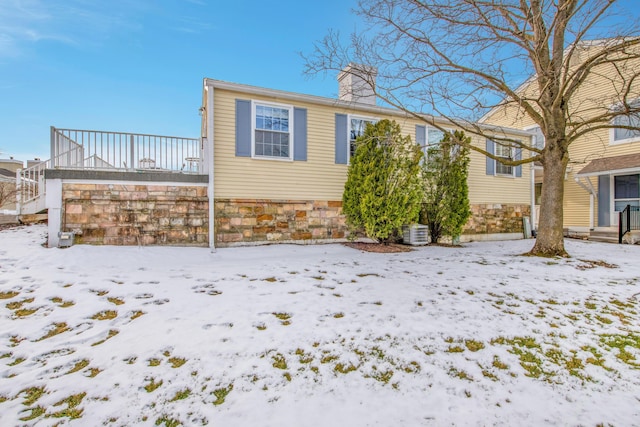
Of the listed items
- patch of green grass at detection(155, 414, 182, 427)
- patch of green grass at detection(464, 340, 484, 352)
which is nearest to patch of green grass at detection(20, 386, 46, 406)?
Result: patch of green grass at detection(155, 414, 182, 427)

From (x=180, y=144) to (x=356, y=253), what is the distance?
5.21 metres

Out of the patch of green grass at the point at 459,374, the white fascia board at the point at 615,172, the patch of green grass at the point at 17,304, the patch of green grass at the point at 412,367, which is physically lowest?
the patch of green grass at the point at 459,374

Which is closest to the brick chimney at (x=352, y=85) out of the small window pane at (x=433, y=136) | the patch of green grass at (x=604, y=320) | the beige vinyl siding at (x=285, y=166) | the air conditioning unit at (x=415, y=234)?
the beige vinyl siding at (x=285, y=166)

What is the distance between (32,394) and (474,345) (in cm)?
331

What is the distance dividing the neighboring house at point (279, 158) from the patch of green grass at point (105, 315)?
380 centimetres

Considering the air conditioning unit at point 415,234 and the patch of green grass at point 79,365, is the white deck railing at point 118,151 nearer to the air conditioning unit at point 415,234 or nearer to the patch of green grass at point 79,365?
the patch of green grass at point 79,365

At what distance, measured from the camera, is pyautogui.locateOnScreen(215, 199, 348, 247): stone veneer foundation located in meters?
7.09

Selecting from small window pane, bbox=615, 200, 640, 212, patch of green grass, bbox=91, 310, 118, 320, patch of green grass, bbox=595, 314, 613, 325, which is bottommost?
patch of green grass, bbox=595, 314, 613, 325

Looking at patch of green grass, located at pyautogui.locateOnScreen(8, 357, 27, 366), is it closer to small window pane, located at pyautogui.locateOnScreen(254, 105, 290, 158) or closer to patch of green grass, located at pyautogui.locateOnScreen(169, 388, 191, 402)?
patch of green grass, located at pyautogui.locateOnScreen(169, 388, 191, 402)

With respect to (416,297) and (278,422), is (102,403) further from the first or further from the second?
(416,297)

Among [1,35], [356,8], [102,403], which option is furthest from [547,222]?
[1,35]

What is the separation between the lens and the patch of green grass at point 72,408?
70.4 inches

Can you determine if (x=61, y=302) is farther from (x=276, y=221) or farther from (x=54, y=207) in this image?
(x=276, y=221)

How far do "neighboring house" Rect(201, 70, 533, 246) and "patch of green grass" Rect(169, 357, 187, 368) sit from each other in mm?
4816
